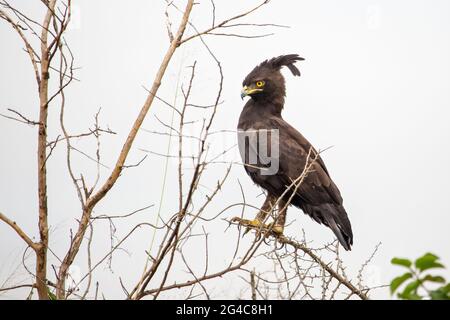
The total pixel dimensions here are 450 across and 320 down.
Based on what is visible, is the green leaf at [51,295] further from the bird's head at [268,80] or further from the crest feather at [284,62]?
the crest feather at [284,62]

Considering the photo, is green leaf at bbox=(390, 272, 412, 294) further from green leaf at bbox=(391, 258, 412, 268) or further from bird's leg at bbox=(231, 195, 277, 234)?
bird's leg at bbox=(231, 195, 277, 234)

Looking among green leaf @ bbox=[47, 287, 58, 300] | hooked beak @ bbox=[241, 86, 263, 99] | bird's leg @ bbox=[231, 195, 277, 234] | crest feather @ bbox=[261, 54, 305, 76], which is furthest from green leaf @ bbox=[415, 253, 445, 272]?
crest feather @ bbox=[261, 54, 305, 76]

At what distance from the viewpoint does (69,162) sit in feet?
11.1

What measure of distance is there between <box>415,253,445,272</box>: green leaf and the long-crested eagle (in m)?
4.31

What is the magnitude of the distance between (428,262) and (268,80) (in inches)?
213

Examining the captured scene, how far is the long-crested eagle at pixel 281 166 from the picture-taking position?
18.7 feet

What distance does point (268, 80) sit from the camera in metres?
6.41
